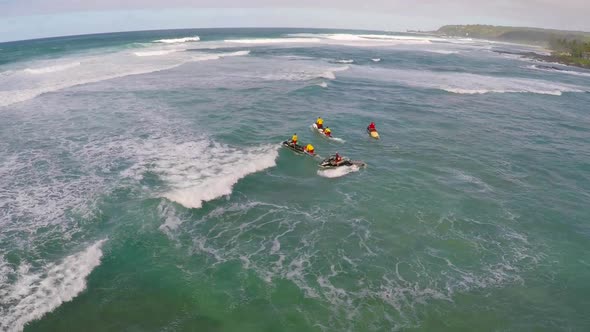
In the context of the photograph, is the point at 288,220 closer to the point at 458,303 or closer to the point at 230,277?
the point at 230,277

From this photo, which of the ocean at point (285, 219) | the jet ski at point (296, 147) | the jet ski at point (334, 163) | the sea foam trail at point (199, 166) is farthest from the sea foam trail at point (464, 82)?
the sea foam trail at point (199, 166)

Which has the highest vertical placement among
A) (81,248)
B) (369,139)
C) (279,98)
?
(279,98)

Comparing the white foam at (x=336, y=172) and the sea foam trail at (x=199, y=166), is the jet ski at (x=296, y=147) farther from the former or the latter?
the white foam at (x=336, y=172)

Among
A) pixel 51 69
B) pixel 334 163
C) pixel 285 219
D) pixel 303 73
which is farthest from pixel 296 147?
pixel 51 69

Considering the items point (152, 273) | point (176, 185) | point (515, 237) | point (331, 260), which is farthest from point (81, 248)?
point (515, 237)

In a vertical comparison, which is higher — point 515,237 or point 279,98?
point 279,98

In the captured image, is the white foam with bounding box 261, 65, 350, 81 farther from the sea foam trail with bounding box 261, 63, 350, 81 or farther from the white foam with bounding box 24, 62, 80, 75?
the white foam with bounding box 24, 62, 80, 75
